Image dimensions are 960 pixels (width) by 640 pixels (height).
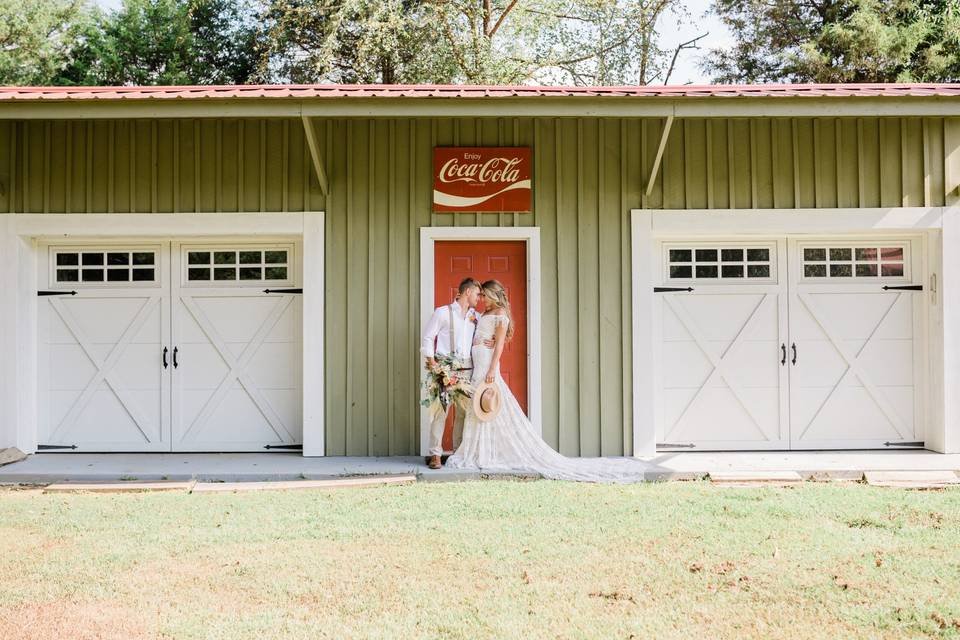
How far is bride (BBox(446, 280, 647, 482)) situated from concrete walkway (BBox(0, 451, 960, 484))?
0.24 meters

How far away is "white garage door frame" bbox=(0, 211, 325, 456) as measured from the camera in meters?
7.77

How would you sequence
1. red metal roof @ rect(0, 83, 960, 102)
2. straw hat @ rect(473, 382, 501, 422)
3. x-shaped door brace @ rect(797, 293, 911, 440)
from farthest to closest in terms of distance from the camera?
x-shaped door brace @ rect(797, 293, 911, 440), straw hat @ rect(473, 382, 501, 422), red metal roof @ rect(0, 83, 960, 102)

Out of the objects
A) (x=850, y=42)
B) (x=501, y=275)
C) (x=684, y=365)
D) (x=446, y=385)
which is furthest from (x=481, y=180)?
(x=850, y=42)

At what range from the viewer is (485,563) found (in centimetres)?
459

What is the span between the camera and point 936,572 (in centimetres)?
438

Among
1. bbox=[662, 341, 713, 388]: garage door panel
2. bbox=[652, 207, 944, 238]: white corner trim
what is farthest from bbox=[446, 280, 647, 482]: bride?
bbox=[652, 207, 944, 238]: white corner trim

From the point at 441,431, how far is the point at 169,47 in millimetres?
15602

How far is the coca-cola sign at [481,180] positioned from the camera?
780cm

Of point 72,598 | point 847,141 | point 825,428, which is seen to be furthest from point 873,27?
point 72,598

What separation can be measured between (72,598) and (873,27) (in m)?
18.4

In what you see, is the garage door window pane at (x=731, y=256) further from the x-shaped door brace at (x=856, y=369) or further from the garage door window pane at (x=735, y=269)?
the x-shaped door brace at (x=856, y=369)

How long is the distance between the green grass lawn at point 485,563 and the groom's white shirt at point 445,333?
49.7 inches

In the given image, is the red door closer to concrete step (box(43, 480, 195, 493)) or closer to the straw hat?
the straw hat

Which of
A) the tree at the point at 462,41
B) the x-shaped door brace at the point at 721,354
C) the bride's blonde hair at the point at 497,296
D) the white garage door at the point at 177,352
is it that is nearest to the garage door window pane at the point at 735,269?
the x-shaped door brace at the point at 721,354
